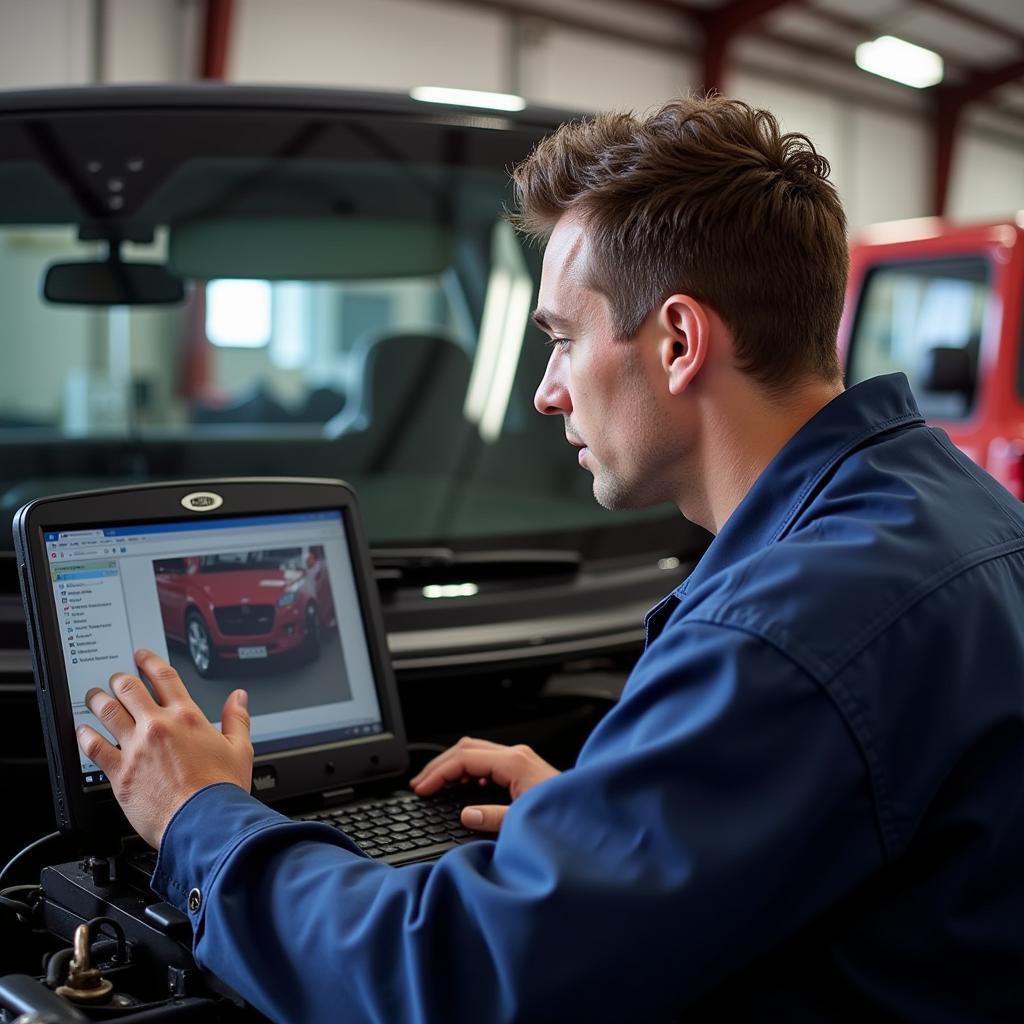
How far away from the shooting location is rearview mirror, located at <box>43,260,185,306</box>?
221 cm

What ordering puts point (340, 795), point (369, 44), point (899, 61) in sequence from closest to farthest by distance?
1. point (340, 795)
2. point (369, 44)
3. point (899, 61)

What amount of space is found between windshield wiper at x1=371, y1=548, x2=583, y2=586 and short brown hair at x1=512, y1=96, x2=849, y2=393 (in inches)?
28.2

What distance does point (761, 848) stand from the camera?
1.00 m

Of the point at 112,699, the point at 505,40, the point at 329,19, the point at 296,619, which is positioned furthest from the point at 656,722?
the point at 505,40

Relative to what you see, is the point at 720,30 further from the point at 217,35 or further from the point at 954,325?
the point at 954,325

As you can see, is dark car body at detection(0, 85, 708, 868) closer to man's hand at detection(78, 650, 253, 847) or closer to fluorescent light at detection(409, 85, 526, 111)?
fluorescent light at detection(409, 85, 526, 111)

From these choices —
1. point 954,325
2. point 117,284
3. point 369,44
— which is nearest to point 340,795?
point 117,284


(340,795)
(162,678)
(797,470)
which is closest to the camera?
(797,470)

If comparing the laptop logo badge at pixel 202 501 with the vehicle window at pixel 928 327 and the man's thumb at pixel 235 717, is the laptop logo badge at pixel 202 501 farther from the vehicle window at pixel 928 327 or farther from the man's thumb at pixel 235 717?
the vehicle window at pixel 928 327

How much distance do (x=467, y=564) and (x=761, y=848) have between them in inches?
44.1

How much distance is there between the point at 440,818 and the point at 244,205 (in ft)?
3.59

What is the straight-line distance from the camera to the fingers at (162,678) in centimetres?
146

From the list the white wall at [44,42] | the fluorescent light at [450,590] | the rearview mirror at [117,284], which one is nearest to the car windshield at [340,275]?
the rearview mirror at [117,284]

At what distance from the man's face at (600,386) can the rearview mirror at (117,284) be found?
3.14ft
